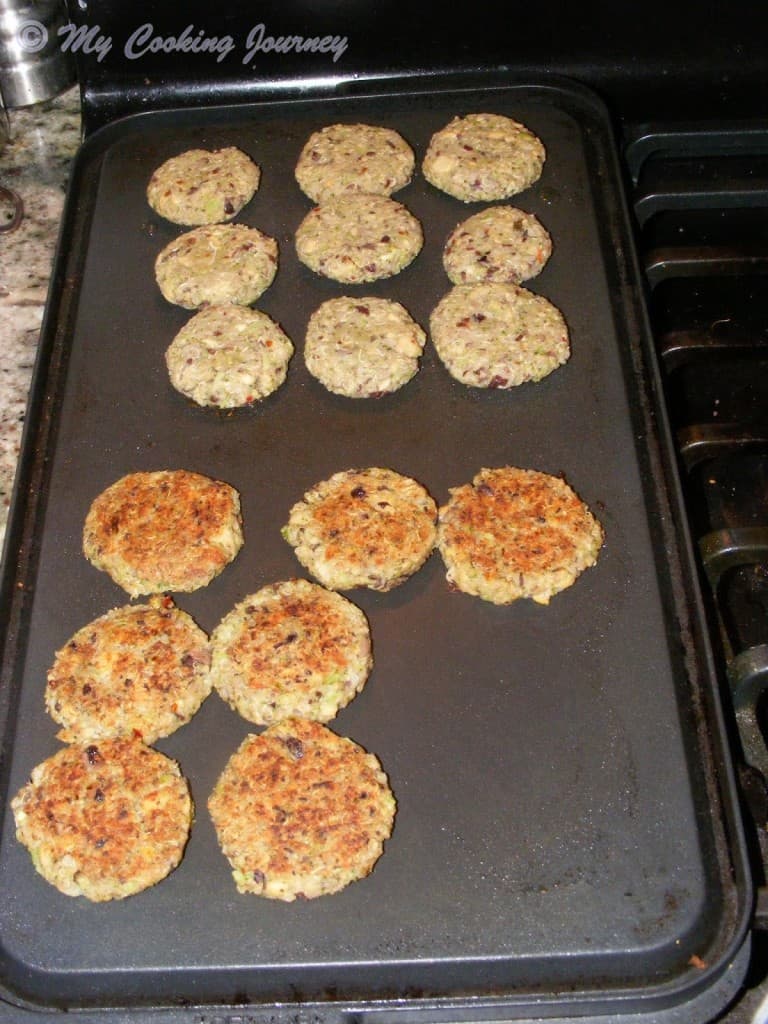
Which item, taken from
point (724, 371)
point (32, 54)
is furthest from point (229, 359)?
point (32, 54)

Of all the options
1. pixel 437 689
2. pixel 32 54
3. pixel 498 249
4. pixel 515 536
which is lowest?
pixel 437 689

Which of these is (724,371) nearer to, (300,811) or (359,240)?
(359,240)

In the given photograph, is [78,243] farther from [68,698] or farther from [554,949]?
[554,949]

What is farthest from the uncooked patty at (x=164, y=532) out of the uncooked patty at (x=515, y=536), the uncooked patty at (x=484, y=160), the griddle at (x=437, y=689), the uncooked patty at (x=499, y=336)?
the uncooked patty at (x=484, y=160)

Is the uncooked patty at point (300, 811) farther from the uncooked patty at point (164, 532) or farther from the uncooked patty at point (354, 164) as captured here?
the uncooked patty at point (354, 164)

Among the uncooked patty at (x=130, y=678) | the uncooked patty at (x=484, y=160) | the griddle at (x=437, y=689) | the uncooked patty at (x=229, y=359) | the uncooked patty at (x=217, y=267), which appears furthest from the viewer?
the uncooked patty at (x=484, y=160)
